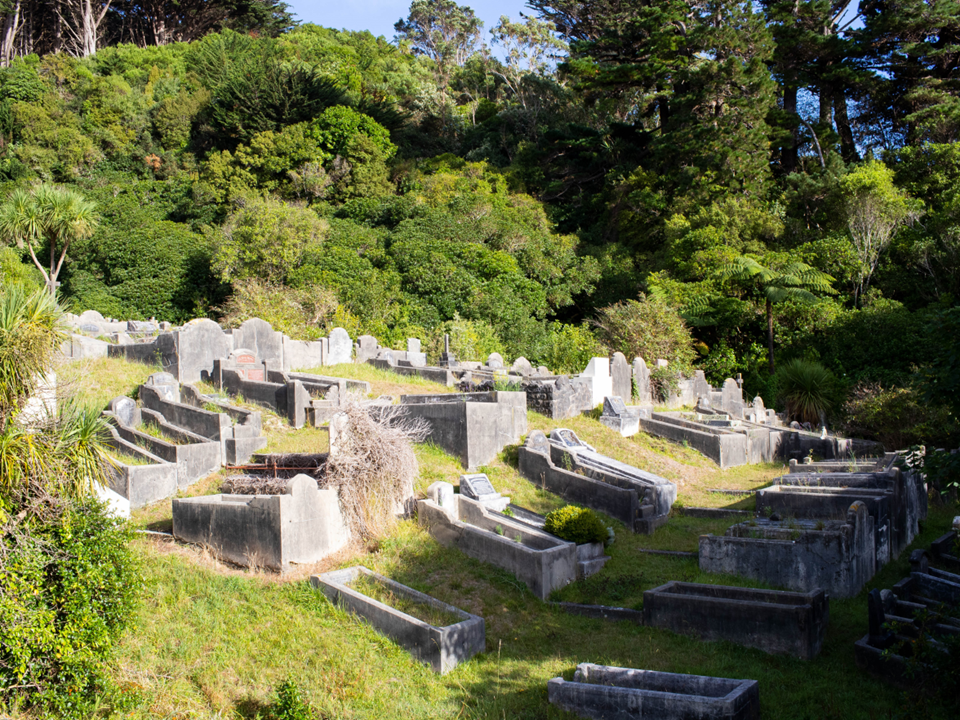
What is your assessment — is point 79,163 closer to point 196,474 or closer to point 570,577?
point 196,474

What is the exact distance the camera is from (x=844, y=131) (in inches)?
1345

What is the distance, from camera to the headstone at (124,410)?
14.3 meters

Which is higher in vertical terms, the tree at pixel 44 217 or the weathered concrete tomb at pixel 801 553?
the tree at pixel 44 217

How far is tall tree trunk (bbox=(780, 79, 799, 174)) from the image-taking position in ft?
108

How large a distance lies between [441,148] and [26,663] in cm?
4155

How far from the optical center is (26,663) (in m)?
6.86

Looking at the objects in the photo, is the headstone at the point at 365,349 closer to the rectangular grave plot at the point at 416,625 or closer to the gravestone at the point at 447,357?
the gravestone at the point at 447,357

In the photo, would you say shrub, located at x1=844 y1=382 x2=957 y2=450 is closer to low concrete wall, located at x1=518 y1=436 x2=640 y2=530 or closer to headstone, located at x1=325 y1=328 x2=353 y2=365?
low concrete wall, located at x1=518 y1=436 x2=640 y2=530

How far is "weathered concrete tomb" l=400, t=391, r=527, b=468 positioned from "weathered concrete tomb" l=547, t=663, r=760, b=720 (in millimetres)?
6339

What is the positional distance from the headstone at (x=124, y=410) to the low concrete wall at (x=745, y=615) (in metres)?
10.4

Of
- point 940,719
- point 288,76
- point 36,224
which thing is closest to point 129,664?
point 940,719

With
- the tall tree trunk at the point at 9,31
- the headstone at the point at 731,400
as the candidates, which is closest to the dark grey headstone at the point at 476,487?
the headstone at the point at 731,400

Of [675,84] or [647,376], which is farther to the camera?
[675,84]

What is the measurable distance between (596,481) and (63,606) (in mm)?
7983
